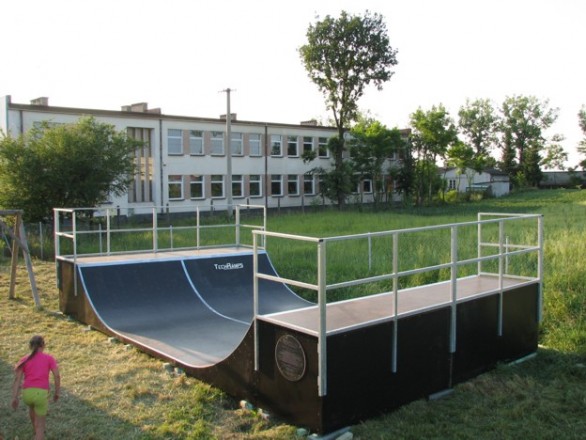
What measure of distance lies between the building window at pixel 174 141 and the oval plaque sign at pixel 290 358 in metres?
28.2

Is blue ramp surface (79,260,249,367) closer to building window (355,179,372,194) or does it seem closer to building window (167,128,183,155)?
building window (167,128,183,155)

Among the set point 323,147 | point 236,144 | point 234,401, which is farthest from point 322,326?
point 323,147

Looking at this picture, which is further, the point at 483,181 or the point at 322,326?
the point at 483,181

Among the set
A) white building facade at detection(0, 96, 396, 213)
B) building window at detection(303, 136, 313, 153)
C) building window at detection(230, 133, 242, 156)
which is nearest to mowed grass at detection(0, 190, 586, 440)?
white building facade at detection(0, 96, 396, 213)

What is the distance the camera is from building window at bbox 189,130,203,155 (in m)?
33.7

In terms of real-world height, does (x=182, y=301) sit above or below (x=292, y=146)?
below

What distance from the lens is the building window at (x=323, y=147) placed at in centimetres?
4041

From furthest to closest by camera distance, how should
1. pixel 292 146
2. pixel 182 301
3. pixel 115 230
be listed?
pixel 292 146 < pixel 115 230 < pixel 182 301

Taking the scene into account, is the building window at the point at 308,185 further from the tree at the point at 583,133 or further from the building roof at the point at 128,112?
the tree at the point at 583,133

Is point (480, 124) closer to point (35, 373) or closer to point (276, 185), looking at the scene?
point (276, 185)

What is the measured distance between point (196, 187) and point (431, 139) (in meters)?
20.4

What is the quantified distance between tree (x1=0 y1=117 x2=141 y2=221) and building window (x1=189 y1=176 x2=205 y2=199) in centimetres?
1273

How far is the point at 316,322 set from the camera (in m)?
5.82

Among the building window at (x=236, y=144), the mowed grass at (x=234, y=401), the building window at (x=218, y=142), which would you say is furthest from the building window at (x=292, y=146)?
the mowed grass at (x=234, y=401)
